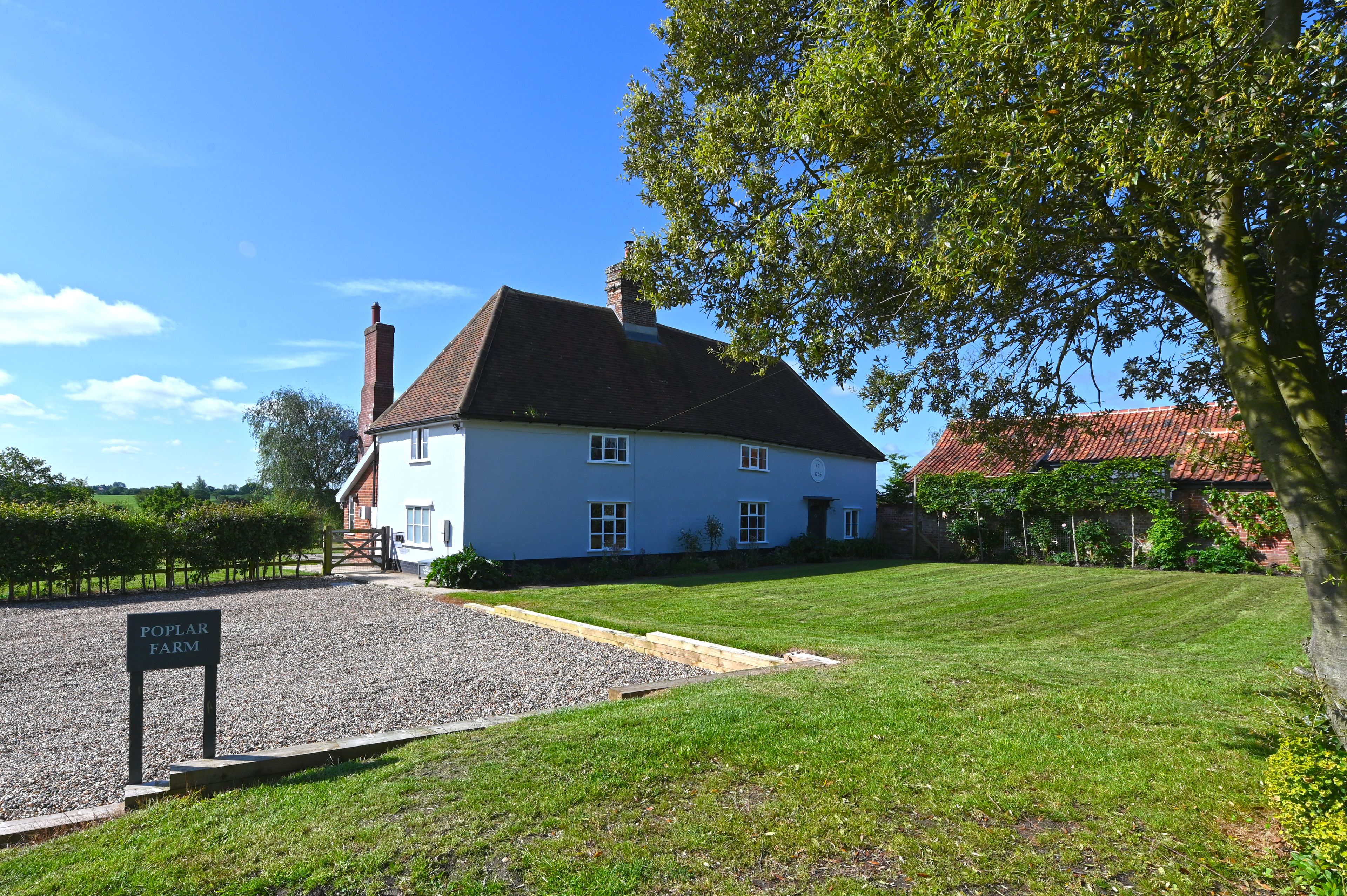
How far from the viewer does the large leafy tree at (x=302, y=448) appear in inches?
1747

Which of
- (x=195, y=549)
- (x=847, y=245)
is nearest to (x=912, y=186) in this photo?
(x=847, y=245)

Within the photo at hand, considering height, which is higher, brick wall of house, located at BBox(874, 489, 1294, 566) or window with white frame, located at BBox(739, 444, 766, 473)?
window with white frame, located at BBox(739, 444, 766, 473)

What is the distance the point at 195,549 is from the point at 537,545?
8256 mm

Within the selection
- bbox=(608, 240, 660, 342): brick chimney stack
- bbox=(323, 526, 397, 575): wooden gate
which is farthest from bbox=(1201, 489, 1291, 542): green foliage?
bbox=(323, 526, 397, 575): wooden gate

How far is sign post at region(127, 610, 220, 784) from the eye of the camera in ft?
17.0

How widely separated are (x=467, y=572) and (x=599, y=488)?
4773 mm

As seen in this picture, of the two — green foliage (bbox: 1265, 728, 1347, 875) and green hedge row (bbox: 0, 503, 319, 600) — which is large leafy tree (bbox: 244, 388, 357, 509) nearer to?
green hedge row (bbox: 0, 503, 319, 600)

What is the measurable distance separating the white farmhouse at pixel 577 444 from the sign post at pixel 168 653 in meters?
13.4

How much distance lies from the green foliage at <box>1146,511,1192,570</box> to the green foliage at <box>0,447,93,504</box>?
46774mm

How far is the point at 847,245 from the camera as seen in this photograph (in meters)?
7.01

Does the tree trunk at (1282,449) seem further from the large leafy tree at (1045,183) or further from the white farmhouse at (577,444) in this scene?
the white farmhouse at (577,444)

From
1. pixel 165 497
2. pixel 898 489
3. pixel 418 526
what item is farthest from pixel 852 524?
pixel 165 497

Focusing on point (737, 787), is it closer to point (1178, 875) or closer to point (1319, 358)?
point (1178, 875)

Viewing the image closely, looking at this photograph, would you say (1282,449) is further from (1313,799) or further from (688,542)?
(688,542)
